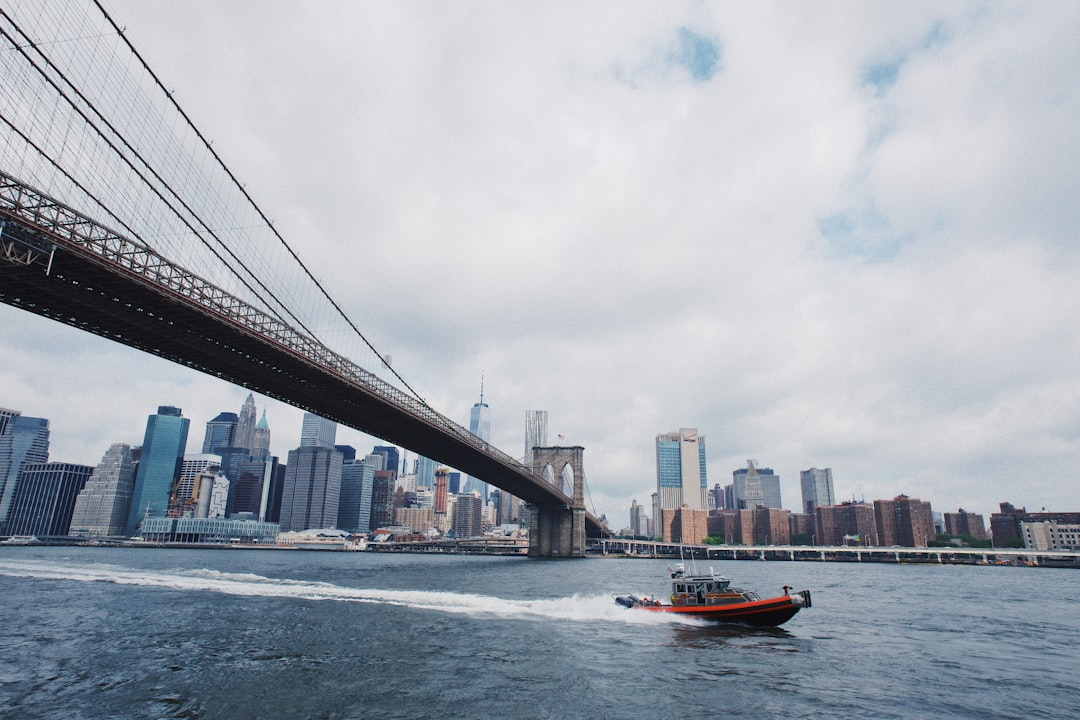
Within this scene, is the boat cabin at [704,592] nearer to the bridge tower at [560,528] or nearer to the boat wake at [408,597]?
the boat wake at [408,597]

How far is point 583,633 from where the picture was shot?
27203 mm

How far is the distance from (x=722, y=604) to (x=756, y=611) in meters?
1.71

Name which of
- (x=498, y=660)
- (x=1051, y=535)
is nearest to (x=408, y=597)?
(x=498, y=660)

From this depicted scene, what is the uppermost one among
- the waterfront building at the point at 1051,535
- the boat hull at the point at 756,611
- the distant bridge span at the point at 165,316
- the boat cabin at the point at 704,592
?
the distant bridge span at the point at 165,316

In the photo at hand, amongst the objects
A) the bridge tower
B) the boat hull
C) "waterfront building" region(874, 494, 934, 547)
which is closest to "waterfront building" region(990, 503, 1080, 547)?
"waterfront building" region(874, 494, 934, 547)

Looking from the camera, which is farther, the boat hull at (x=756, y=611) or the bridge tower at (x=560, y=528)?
the bridge tower at (x=560, y=528)

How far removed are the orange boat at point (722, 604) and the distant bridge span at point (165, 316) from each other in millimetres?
29700

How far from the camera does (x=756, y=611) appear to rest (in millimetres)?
29062

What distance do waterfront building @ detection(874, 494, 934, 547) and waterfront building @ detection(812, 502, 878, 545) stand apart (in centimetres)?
234

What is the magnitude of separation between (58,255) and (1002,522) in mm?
217405

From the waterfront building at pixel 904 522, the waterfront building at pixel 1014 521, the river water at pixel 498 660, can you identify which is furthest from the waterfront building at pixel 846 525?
the river water at pixel 498 660

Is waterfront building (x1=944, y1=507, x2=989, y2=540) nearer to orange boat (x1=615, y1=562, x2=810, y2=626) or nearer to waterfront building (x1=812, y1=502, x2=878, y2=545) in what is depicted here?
waterfront building (x1=812, y1=502, x2=878, y2=545)

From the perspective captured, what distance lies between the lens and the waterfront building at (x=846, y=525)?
6727 inches

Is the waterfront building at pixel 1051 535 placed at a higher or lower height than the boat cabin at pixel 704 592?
higher
